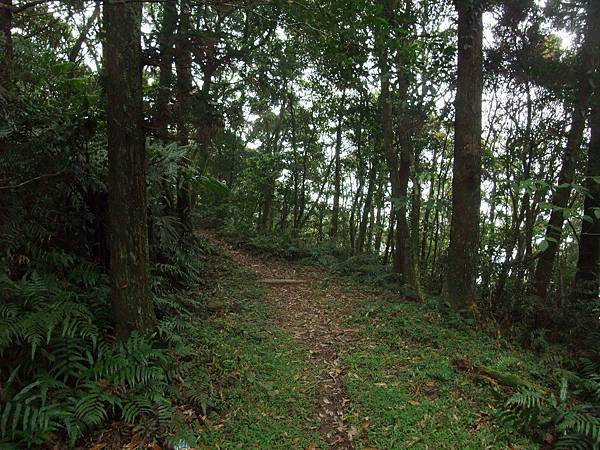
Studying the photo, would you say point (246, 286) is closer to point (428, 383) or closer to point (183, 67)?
point (428, 383)

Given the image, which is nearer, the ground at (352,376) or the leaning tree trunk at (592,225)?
the ground at (352,376)

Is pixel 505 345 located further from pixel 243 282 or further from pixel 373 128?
pixel 373 128

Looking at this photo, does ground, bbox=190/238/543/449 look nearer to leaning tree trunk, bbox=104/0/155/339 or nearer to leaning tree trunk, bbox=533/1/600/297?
leaning tree trunk, bbox=104/0/155/339

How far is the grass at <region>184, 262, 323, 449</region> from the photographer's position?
3842mm

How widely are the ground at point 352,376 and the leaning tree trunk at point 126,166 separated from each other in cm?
128

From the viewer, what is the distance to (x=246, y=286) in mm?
8875

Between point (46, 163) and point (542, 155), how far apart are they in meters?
9.89

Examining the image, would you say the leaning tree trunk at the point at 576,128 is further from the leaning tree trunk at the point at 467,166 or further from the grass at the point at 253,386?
the grass at the point at 253,386

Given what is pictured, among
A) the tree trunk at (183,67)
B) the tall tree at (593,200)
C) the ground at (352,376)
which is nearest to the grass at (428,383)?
the ground at (352,376)

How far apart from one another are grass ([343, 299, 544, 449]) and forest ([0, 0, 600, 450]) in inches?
1.1

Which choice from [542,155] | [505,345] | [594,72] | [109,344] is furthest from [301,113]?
[109,344]

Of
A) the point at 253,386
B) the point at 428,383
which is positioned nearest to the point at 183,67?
the point at 253,386

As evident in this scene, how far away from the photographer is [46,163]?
15.3ft

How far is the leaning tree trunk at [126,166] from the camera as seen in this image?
13.3ft
